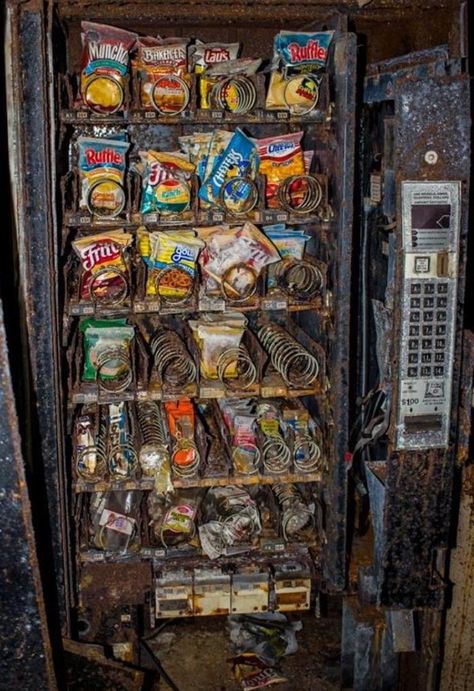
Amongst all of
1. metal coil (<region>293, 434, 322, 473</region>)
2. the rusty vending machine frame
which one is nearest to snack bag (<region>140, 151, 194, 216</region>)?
the rusty vending machine frame

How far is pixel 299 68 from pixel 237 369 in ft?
3.21

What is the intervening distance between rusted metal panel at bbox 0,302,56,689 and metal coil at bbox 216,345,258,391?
0.93 metres

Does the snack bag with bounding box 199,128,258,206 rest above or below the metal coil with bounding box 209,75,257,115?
below

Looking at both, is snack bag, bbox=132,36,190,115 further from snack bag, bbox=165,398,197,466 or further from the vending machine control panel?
snack bag, bbox=165,398,197,466

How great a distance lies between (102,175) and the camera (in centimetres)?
231

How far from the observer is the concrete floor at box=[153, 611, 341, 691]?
8.89ft

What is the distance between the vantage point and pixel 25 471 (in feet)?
5.34

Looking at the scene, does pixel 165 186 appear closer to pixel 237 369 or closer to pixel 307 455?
pixel 237 369

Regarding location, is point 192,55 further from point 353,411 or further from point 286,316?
point 353,411

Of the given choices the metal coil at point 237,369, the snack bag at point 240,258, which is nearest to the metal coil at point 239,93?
the snack bag at point 240,258

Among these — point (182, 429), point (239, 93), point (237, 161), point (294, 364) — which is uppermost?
point (239, 93)

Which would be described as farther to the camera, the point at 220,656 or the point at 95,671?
the point at 220,656

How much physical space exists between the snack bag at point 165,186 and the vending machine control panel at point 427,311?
756 mm

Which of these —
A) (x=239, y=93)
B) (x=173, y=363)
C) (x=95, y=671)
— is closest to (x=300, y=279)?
(x=173, y=363)
